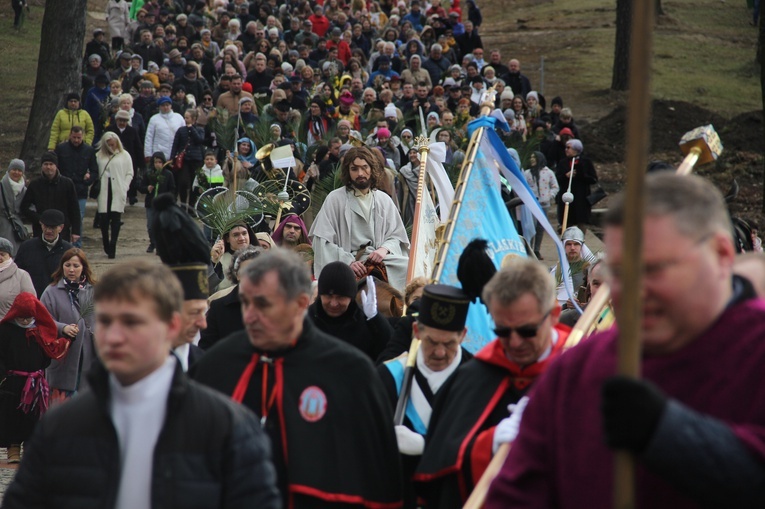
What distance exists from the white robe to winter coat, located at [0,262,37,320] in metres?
2.59

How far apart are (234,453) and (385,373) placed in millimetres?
2396

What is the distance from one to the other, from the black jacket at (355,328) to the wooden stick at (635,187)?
4.84 meters

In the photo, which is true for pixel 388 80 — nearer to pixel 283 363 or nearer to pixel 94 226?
pixel 94 226

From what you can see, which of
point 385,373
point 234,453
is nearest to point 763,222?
point 385,373

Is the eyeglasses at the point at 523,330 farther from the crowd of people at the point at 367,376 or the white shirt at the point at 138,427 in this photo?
the white shirt at the point at 138,427

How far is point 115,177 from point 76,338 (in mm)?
7361

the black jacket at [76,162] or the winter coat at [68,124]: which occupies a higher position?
the winter coat at [68,124]

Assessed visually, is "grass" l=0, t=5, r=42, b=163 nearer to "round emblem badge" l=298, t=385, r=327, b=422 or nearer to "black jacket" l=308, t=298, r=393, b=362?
"black jacket" l=308, t=298, r=393, b=362

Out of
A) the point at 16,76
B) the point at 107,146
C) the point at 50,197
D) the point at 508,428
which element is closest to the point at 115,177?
the point at 107,146

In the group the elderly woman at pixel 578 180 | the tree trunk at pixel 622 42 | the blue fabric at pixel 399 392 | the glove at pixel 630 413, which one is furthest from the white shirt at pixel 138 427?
the tree trunk at pixel 622 42

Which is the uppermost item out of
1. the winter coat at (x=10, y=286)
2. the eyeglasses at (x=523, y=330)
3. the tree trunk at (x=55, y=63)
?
the tree trunk at (x=55, y=63)

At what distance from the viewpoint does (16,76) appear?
29781mm

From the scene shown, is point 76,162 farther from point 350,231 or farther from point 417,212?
point 417,212

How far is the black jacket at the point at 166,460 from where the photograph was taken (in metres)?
3.55
